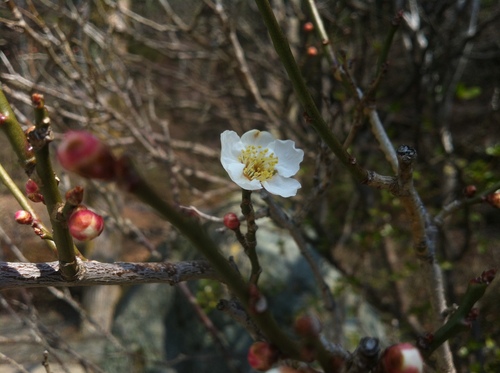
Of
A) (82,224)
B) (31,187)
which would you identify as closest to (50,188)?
(82,224)

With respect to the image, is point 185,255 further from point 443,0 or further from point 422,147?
point 443,0

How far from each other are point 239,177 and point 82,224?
1.30 ft

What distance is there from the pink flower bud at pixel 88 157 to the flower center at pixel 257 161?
2.16 feet

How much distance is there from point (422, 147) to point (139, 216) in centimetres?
601

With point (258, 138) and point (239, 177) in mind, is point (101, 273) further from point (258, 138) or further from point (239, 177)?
point (258, 138)

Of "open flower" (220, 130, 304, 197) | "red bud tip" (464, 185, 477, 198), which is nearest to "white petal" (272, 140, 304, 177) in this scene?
"open flower" (220, 130, 304, 197)

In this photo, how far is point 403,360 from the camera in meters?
0.57

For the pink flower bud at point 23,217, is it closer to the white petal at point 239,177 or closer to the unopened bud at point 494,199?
the white petal at point 239,177

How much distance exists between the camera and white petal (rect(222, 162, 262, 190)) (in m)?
0.83

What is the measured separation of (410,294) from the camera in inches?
168

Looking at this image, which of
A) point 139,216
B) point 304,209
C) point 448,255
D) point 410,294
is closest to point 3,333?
point 139,216

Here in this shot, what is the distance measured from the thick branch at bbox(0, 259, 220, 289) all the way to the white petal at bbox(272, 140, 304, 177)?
0.35 meters

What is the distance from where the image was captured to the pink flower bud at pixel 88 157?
15.5 inches

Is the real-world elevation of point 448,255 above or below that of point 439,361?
above
